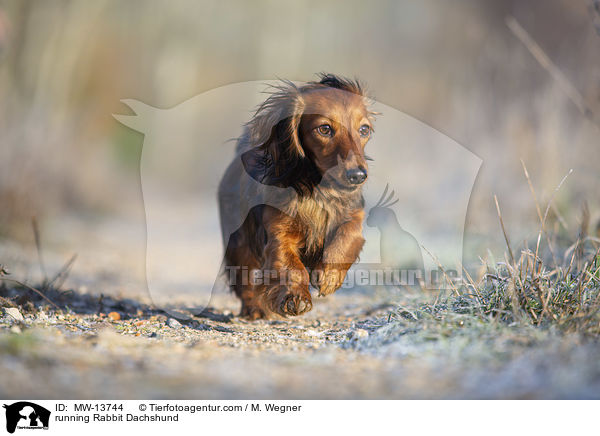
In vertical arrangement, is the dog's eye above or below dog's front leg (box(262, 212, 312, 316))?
above

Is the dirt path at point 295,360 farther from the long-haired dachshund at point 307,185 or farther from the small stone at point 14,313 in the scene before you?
the long-haired dachshund at point 307,185

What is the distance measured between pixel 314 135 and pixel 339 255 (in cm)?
60

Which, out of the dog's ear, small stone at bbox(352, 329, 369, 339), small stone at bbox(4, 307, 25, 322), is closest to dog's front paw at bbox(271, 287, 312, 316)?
small stone at bbox(352, 329, 369, 339)

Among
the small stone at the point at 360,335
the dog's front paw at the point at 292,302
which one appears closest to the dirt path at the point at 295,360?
the small stone at the point at 360,335

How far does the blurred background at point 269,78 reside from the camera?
4598 mm

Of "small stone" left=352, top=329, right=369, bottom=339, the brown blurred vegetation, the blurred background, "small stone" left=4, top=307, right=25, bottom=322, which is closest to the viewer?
"small stone" left=352, top=329, right=369, bottom=339

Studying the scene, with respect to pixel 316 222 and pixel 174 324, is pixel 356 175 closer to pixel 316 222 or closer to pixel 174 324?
pixel 316 222

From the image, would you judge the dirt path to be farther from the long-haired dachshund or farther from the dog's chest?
the dog's chest

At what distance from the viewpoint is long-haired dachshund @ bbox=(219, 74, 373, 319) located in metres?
2.47

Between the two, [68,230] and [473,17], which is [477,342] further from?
[473,17]

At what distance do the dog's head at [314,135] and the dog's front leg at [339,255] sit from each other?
→ 28 centimetres

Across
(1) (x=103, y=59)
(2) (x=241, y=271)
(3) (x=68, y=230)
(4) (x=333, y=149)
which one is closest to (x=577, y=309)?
(4) (x=333, y=149)

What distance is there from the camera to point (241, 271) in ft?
10.6

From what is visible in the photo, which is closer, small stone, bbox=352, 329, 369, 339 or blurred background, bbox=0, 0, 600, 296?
small stone, bbox=352, 329, 369, 339
